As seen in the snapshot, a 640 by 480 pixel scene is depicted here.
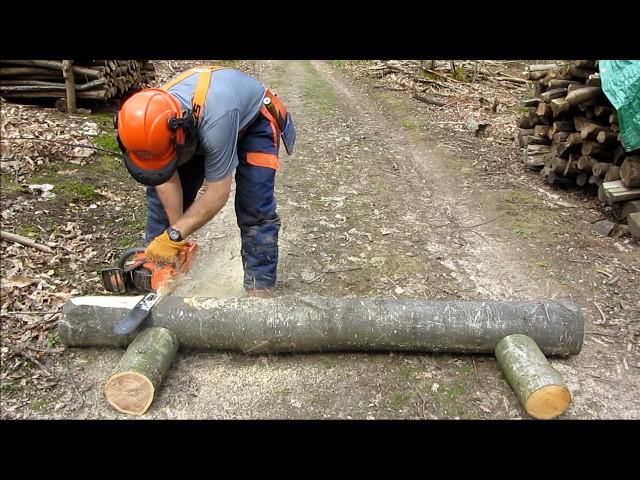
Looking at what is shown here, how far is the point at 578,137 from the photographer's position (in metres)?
5.59

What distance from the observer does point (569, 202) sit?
5625mm

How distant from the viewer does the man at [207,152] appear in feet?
8.64

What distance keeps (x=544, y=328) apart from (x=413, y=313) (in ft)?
2.71

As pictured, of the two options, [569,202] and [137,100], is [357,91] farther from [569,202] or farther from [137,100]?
[137,100]

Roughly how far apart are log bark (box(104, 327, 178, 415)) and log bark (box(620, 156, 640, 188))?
462cm

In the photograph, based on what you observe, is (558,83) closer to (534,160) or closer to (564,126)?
(564,126)

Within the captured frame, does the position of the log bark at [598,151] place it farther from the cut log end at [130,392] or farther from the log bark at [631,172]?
the cut log end at [130,392]

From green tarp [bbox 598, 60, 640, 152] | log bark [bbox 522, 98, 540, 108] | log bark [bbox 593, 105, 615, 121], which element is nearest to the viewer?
green tarp [bbox 598, 60, 640, 152]

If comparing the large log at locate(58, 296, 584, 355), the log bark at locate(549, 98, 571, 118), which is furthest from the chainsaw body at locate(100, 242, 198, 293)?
the log bark at locate(549, 98, 571, 118)

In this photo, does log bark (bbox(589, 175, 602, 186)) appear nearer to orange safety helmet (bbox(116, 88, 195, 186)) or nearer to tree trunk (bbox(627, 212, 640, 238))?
tree trunk (bbox(627, 212, 640, 238))

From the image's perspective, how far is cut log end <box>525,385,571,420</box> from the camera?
264 cm

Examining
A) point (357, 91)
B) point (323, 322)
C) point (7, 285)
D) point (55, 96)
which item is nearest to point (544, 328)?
point (323, 322)

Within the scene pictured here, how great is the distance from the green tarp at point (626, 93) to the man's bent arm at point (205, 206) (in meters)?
3.75

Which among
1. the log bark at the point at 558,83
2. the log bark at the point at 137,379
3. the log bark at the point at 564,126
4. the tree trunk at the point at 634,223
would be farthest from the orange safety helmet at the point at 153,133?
the log bark at the point at 558,83
